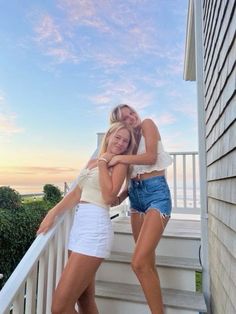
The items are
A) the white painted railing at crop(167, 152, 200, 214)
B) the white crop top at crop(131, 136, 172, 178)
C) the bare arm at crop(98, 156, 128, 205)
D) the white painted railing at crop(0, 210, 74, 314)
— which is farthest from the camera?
the white painted railing at crop(167, 152, 200, 214)

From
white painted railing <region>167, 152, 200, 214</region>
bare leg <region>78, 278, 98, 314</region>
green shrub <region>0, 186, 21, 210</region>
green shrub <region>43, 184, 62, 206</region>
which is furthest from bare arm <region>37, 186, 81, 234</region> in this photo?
green shrub <region>43, 184, 62, 206</region>

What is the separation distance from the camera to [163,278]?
2.35m

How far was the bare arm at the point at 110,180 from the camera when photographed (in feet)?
5.67

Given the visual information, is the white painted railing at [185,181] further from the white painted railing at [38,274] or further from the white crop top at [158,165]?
the white painted railing at [38,274]

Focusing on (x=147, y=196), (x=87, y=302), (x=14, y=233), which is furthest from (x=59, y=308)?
(x=14, y=233)

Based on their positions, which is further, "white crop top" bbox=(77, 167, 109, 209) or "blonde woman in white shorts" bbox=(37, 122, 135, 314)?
"white crop top" bbox=(77, 167, 109, 209)

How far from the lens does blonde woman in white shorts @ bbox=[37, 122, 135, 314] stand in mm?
1610

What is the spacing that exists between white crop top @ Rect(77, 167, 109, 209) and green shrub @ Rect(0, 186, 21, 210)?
390cm

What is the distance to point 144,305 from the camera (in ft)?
6.96

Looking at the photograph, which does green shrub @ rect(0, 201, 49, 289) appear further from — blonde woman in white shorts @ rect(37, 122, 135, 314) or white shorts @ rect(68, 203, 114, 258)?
white shorts @ rect(68, 203, 114, 258)

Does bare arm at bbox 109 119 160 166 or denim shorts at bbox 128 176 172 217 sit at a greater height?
bare arm at bbox 109 119 160 166

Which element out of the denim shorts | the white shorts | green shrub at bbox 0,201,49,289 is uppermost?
the denim shorts

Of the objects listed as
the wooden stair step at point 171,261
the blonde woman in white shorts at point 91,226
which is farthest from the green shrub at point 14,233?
the blonde woman in white shorts at point 91,226

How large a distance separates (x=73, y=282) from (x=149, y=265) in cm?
49
